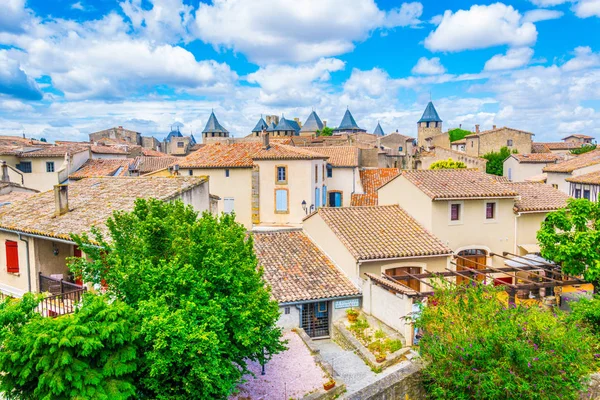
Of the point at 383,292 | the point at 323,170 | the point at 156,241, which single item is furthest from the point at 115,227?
the point at 323,170

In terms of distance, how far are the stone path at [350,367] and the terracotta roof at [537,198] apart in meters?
11.7

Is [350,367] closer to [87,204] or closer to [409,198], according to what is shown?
[409,198]

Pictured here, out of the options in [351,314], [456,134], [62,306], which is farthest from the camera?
[456,134]

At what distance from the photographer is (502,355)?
10.5 meters

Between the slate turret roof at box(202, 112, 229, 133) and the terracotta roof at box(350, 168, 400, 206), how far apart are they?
72.9 m

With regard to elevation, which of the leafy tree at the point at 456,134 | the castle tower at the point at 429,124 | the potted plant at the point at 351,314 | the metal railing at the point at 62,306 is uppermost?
the castle tower at the point at 429,124

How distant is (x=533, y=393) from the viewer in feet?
32.3

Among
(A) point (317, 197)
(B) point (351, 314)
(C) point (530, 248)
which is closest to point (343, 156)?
(A) point (317, 197)

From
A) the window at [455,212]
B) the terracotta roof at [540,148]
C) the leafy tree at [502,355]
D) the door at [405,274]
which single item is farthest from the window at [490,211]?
the terracotta roof at [540,148]

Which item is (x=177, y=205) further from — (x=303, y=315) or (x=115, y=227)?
(x=303, y=315)

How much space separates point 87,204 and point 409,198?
A: 1389 cm

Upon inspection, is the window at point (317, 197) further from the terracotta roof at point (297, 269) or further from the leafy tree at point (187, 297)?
the leafy tree at point (187, 297)

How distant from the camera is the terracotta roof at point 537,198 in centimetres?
2142

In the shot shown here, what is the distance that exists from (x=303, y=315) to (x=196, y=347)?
353 inches
